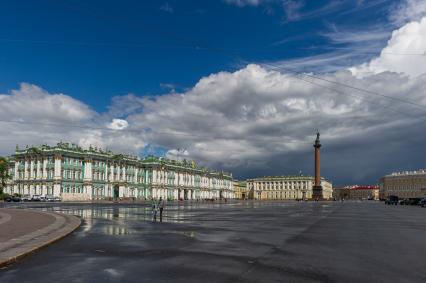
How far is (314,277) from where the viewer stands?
1045 cm

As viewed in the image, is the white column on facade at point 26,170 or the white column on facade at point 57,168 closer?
the white column on facade at point 57,168

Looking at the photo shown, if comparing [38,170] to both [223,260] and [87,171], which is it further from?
[223,260]

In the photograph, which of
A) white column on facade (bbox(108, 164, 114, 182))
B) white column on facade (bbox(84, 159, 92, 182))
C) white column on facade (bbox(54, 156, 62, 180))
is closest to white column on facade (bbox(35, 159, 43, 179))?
white column on facade (bbox(54, 156, 62, 180))

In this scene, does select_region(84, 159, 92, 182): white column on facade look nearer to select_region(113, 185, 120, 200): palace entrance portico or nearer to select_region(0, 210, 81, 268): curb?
select_region(113, 185, 120, 200): palace entrance portico

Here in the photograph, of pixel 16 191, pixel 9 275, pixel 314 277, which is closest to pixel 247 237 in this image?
pixel 314 277

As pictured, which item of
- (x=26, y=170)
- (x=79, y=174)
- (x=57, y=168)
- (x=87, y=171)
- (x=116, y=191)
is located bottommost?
(x=116, y=191)

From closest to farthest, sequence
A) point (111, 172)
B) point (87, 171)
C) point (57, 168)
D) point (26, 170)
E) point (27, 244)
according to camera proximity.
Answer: point (27, 244) < point (57, 168) < point (26, 170) < point (87, 171) < point (111, 172)

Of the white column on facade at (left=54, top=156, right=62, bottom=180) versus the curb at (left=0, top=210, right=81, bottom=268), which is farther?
the white column on facade at (left=54, top=156, right=62, bottom=180)

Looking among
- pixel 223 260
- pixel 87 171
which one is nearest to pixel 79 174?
pixel 87 171

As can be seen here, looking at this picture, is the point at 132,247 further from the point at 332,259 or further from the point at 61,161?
the point at 61,161

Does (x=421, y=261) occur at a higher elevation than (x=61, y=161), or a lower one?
lower

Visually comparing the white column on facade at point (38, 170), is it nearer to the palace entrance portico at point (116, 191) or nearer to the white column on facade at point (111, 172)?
the white column on facade at point (111, 172)

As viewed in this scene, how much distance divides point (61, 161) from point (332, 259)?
121 m

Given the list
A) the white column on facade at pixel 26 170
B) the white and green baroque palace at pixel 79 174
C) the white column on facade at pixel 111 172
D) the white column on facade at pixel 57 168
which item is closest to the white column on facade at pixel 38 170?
the white and green baroque palace at pixel 79 174
